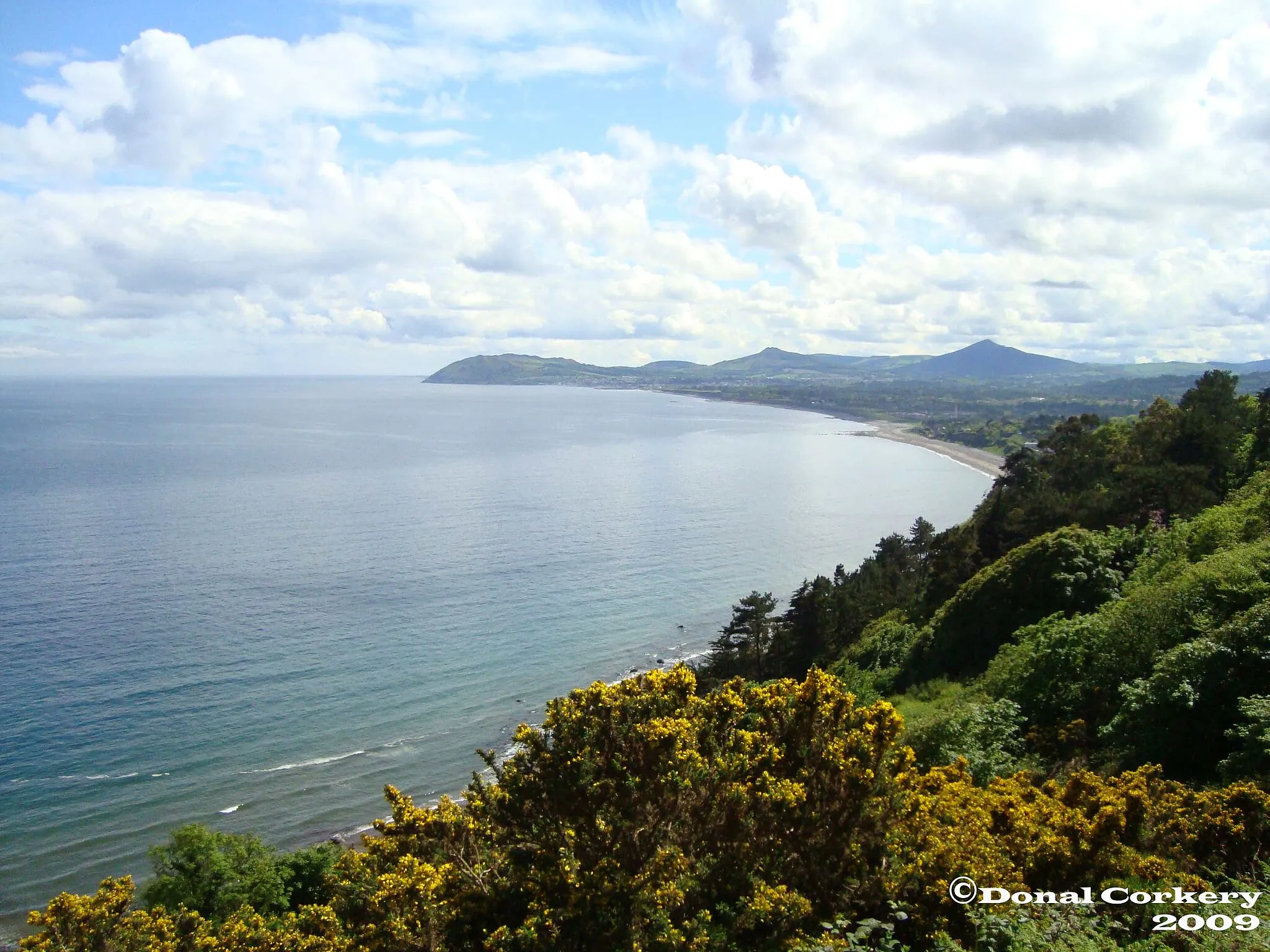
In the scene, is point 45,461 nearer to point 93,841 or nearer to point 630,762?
point 93,841

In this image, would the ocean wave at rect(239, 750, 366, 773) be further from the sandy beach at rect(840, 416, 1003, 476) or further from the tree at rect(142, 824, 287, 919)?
the sandy beach at rect(840, 416, 1003, 476)

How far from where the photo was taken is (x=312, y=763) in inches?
1544

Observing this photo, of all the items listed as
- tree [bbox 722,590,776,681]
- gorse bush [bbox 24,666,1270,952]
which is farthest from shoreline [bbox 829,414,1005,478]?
gorse bush [bbox 24,666,1270,952]

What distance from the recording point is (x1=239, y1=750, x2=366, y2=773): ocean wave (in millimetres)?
38375

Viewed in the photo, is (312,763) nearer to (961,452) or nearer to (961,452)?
(961,452)

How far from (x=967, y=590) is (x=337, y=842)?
2658 centimetres

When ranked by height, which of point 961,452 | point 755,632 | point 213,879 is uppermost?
point 961,452

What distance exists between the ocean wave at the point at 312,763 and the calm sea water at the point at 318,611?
184 mm

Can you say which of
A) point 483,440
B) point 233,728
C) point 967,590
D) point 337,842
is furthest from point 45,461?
point 967,590

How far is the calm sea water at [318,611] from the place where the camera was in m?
36.4

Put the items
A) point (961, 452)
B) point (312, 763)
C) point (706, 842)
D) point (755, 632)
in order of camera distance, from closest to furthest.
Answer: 1. point (706, 842)
2. point (312, 763)
3. point (755, 632)
4. point (961, 452)

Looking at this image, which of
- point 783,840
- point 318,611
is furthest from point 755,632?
point 783,840

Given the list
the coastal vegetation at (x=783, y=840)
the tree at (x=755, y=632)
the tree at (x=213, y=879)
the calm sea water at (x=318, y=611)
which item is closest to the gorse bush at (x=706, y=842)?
the coastal vegetation at (x=783, y=840)

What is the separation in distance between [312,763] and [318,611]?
20.8 meters
